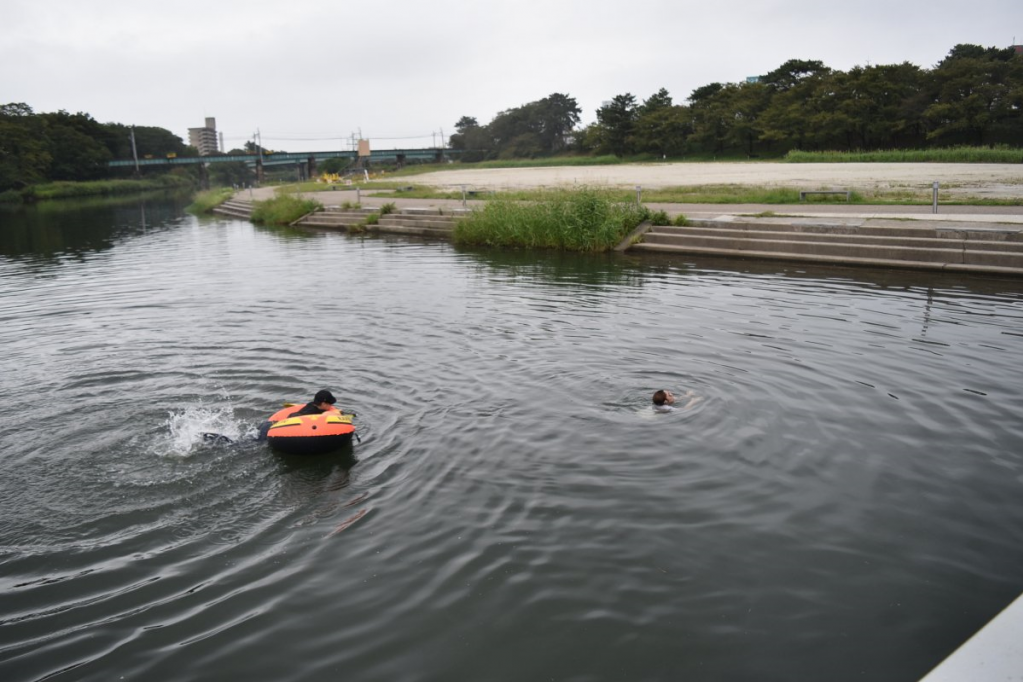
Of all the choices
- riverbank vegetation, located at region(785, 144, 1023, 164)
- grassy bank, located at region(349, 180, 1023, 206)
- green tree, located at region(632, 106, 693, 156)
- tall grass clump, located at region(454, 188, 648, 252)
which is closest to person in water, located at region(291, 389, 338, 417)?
tall grass clump, located at region(454, 188, 648, 252)

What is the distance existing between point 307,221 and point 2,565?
1222 inches

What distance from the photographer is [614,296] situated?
15.8 meters

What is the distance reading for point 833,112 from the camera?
63312 millimetres

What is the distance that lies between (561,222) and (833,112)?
1976 inches

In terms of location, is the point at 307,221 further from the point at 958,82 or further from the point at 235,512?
the point at 958,82

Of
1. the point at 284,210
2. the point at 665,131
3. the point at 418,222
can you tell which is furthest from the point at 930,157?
the point at 284,210

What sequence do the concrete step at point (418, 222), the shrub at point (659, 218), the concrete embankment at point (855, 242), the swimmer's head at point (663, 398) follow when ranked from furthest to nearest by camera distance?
the concrete step at point (418, 222) < the shrub at point (659, 218) < the concrete embankment at point (855, 242) < the swimmer's head at point (663, 398)

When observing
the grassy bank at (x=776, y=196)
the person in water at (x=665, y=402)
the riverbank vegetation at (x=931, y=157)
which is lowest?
the person in water at (x=665, y=402)

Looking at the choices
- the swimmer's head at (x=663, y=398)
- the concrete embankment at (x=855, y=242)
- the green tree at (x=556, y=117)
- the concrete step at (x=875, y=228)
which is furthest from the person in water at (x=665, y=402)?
the green tree at (x=556, y=117)

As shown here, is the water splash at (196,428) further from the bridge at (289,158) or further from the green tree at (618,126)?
the bridge at (289,158)

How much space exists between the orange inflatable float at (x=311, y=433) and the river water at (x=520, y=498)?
0.19 metres

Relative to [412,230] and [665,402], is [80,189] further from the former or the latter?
[665,402]

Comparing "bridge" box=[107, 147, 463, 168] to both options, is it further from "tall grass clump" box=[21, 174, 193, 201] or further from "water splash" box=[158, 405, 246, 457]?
"water splash" box=[158, 405, 246, 457]

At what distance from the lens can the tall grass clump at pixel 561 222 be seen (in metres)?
22.4
